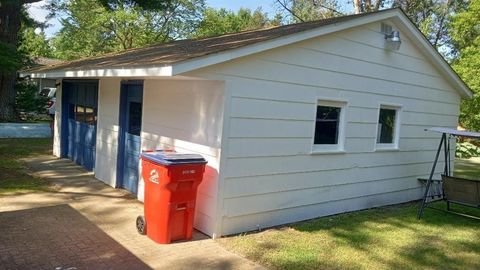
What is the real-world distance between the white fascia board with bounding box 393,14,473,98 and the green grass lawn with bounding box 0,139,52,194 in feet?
25.6

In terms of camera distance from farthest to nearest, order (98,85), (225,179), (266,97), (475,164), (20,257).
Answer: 1. (475,164)
2. (98,85)
3. (266,97)
4. (225,179)
5. (20,257)

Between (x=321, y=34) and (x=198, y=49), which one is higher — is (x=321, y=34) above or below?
above

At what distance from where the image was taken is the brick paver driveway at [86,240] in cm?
500

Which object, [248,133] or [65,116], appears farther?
[65,116]

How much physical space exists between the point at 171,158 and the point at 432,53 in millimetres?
6522

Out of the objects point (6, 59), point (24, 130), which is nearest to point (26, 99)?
point (24, 130)

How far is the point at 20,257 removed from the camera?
4.97m

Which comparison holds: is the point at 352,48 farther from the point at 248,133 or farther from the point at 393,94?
the point at 248,133

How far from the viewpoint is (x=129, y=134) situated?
27.8 feet

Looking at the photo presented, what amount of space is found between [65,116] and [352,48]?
8.22 m

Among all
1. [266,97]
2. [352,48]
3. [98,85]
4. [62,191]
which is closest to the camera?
[266,97]

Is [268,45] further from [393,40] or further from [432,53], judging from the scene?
[432,53]

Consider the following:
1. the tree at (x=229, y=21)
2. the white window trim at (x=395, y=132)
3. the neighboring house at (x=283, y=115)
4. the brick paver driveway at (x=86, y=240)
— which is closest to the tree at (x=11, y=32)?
the neighboring house at (x=283, y=115)

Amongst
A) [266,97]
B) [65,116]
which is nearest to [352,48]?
[266,97]
